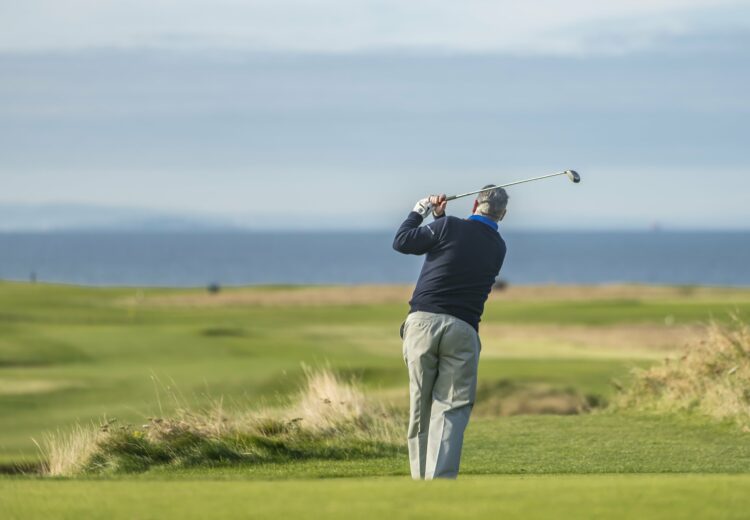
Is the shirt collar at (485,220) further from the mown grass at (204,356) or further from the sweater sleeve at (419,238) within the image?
the mown grass at (204,356)

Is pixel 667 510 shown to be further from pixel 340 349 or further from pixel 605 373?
pixel 340 349

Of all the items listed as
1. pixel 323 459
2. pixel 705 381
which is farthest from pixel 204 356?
pixel 323 459

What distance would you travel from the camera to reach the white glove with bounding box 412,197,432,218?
1055cm

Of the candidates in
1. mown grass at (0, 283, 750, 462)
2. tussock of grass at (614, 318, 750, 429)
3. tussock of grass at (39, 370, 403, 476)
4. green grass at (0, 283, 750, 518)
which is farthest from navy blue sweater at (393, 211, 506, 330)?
tussock of grass at (614, 318, 750, 429)

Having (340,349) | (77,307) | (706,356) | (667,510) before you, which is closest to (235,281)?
(77,307)

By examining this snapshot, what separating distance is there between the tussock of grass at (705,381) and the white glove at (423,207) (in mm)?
7653

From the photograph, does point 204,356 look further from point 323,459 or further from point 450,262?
point 450,262

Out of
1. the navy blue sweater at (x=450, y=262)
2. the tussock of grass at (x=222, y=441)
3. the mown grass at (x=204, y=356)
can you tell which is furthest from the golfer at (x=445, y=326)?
the mown grass at (x=204, y=356)

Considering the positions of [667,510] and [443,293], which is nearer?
[667,510]

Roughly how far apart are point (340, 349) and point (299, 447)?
23791 millimetres

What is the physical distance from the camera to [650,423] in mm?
17188

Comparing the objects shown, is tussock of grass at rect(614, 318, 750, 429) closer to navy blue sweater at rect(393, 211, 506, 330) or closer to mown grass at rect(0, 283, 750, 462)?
mown grass at rect(0, 283, 750, 462)

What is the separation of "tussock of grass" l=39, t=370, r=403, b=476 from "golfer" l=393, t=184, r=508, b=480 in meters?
3.15

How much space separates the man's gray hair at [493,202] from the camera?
1041cm
